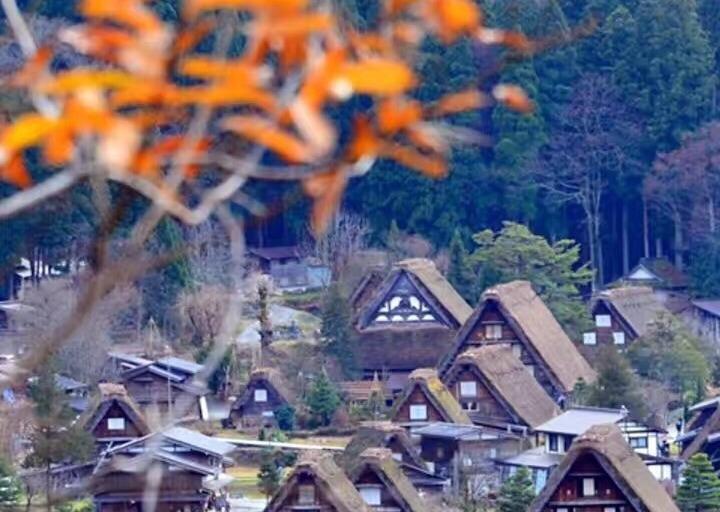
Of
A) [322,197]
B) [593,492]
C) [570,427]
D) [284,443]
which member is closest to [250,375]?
[284,443]

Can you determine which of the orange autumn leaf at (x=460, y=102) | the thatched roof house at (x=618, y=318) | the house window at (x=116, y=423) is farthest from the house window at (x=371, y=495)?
the orange autumn leaf at (x=460, y=102)

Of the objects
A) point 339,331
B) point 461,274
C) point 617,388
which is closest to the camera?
point 617,388

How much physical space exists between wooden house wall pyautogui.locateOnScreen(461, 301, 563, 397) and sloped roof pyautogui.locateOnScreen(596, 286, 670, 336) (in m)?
1.44

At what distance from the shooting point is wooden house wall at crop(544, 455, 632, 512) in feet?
39.1

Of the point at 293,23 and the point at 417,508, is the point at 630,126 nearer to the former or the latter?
the point at 417,508

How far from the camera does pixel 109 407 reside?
14000 mm

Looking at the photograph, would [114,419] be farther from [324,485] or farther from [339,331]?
[339,331]

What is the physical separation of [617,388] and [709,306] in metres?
6.14

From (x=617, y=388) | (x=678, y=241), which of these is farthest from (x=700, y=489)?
(x=678, y=241)

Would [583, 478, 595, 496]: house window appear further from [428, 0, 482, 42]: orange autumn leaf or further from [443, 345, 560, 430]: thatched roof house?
[428, 0, 482, 42]: orange autumn leaf

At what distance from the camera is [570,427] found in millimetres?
13461

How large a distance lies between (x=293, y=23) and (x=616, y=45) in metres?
22.6

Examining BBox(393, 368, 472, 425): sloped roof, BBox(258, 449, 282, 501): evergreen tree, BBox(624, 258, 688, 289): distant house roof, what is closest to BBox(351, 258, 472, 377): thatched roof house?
BBox(393, 368, 472, 425): sloped roof

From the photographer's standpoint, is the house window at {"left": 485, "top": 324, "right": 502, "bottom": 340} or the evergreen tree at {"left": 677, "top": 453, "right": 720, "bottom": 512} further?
the house window at {"left": 485, "top": 324, "right": 502, "bottom": 340}
